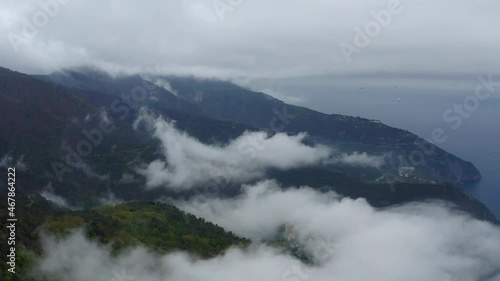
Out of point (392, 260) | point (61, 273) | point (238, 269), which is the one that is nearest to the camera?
point (61, 273)

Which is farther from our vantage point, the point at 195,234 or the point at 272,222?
the point at 272,222

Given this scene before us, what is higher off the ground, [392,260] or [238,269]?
[392,260]

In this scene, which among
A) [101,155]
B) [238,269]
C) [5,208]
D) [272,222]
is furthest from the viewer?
[101,155]

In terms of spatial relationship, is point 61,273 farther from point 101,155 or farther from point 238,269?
point 101,155

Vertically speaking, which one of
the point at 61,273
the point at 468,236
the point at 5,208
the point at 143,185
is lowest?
the point at 61,273

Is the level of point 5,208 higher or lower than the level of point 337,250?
lower

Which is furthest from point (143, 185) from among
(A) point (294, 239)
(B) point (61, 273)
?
(B) point (61, 273)

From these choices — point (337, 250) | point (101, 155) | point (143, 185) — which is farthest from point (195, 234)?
point (101, 155)

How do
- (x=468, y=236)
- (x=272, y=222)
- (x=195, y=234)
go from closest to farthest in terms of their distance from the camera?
1. (x=195, y=234)
2. (x=468, y=236)
3. (x=272, y=222)

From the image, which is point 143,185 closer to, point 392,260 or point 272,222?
point 272,222
